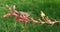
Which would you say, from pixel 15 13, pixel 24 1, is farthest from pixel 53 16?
pixel 15 13

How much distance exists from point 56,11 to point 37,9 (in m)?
0.40

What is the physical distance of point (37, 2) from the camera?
450 cm

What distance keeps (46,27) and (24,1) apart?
1.11m

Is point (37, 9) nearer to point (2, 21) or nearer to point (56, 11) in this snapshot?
point (56, 11)

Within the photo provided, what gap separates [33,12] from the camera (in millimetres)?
4230

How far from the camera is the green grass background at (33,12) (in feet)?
11.9

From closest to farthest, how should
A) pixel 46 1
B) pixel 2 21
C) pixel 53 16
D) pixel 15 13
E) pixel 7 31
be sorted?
pixel 15 13, pixel 7 31, pixel 2 21, pixel 53 16, pixel 46 1

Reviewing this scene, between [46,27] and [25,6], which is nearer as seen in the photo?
[46,27]

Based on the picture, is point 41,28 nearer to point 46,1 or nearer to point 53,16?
point 53,16

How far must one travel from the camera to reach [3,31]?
3541mm

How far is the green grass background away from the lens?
11.9 feet

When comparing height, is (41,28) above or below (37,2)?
below

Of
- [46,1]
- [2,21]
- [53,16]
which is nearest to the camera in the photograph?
[2,21]

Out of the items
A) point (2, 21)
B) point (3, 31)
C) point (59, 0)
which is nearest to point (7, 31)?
point (3, 31)
